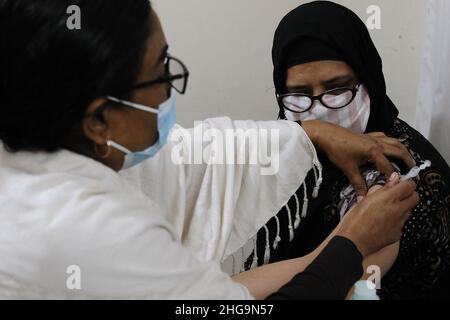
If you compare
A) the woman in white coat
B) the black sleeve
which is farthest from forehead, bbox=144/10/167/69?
the black sleeve

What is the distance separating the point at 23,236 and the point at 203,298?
0.31 metres

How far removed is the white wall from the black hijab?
0.52 meters

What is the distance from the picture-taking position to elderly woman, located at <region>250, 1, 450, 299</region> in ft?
4.20

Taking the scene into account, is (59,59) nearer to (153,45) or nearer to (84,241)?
(153,45)

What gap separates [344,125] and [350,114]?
34 mm

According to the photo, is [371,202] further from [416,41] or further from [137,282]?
[416,41]

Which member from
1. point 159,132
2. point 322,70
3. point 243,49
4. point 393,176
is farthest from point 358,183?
point 243,49

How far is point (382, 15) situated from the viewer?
6.35 feet

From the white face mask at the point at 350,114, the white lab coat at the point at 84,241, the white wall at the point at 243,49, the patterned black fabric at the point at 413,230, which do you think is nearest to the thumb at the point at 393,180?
the patterned black fabric at the point at 413,230

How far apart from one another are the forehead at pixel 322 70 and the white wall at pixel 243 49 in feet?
2.09

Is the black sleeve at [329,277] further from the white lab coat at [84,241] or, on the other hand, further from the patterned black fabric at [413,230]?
the patterned black fabric at [413,230]

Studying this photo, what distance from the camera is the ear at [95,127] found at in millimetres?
887

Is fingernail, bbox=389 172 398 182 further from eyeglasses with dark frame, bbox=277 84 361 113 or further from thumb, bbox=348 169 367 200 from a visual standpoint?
eyeglasses with dark frame, bbox=277 84 361 113
